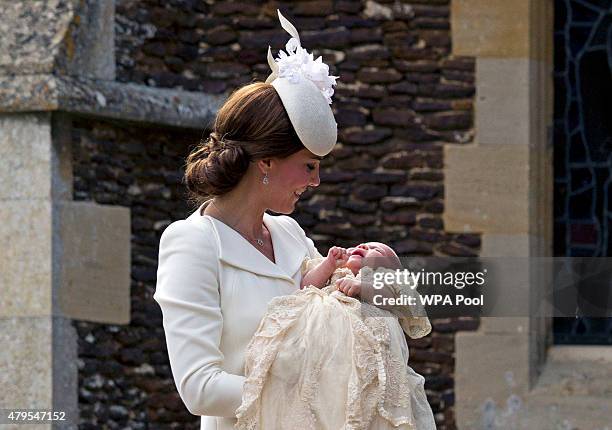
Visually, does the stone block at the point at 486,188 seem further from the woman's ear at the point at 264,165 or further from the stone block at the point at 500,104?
the woman's ear at the point at 264,165

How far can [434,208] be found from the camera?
6652 mm

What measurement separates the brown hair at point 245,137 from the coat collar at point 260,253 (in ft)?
0.34

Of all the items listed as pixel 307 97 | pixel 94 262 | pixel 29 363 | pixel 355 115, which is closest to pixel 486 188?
pixel 355 115

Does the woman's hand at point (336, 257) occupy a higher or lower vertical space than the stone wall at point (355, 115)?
lower

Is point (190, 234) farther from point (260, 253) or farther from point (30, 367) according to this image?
point (30, 367)

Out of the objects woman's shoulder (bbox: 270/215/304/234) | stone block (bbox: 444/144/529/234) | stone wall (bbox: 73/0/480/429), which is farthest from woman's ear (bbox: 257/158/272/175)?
stone block (bbox: 444/144/529/234)

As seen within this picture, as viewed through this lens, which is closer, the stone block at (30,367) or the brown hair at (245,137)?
the brown hair at (245,137)

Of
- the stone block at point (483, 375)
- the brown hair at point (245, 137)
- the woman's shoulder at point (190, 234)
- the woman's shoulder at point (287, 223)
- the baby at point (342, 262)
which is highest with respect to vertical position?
the brown hair at point (245, 137)

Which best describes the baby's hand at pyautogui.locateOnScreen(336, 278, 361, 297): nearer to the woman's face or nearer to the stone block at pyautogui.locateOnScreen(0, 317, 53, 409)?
the woman's face

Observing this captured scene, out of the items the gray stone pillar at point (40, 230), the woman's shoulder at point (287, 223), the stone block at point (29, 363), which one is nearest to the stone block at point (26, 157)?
the gray stone pillar at point (40, 230)

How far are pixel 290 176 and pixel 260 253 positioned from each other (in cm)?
19

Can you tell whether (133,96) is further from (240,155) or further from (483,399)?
(240,155)

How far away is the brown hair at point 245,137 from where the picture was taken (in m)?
3.46

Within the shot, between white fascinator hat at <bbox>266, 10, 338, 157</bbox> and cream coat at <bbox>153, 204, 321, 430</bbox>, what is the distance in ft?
0.92
